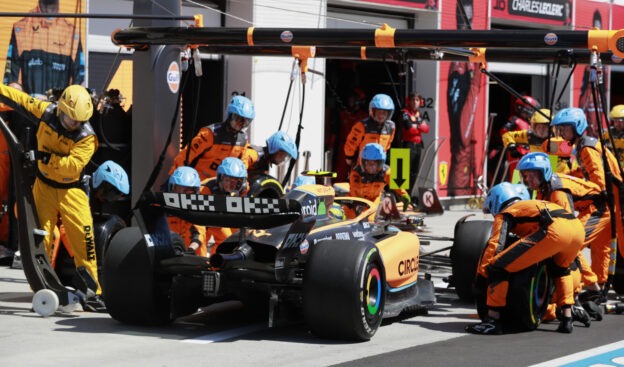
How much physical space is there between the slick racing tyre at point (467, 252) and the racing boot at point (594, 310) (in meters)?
1.07

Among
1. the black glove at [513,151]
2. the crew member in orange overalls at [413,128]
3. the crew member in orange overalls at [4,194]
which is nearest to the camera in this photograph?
the crew member in orange overalls at [4,194]

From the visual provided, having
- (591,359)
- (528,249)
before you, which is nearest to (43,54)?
(528,249)

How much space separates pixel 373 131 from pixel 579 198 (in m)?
5.03

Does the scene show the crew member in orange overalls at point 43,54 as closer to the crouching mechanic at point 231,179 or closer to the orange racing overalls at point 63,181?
the orange racing overalls at point 63,181

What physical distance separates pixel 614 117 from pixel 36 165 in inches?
260

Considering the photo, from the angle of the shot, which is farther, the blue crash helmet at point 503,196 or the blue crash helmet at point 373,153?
the blue crash helmet at point 373,153

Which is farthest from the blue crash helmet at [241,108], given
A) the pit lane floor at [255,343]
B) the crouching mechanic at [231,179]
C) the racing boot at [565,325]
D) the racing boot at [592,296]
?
the racing boot at [565,325]

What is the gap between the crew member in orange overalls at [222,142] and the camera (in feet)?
39.7

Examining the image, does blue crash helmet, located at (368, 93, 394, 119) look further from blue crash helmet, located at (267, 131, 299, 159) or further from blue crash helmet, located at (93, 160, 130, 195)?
blue crash helmet, located at (93, 160, 130, 195)

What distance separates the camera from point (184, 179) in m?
10.8

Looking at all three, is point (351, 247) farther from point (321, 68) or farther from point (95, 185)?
point (321, 68)

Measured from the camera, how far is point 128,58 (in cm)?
1630

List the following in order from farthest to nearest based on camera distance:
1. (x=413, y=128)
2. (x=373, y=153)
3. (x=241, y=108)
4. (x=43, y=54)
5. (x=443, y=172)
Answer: (x=443, y=172), (x=413, y=128), (x=43, y=54), (x=373, y=153), (x=241, y=108)

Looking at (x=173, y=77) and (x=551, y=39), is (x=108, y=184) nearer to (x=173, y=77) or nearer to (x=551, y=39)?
(x=173, y=77)
